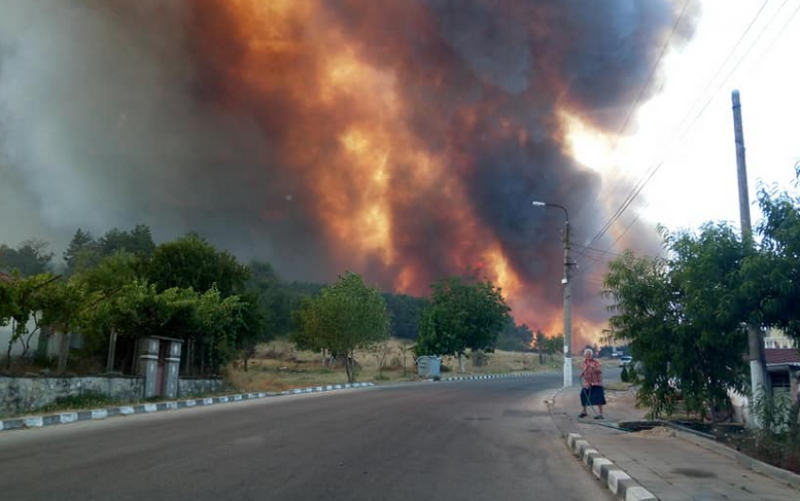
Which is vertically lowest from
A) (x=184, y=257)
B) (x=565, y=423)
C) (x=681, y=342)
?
(x=565, y=423)

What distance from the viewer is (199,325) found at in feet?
75.1

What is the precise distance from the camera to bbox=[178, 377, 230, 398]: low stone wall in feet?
73.6

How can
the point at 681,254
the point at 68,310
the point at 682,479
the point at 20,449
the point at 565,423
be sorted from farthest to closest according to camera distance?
the point at 68,310, the point at 565,423, the point at 681,254, the point at 20,449, the point at 682,479

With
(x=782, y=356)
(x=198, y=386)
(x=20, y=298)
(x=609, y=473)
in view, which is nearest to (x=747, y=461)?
(x=609, y=473)

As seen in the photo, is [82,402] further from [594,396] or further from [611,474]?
[611,474]

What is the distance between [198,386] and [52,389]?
8388mm

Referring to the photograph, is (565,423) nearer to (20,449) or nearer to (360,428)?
(360,428)

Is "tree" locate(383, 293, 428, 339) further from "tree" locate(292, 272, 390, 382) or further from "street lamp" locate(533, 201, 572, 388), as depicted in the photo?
"street lamp" locate(533, 201, 572, 388)

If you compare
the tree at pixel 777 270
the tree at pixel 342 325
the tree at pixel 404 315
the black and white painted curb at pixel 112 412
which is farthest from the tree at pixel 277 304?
the tree at pixel 777 270

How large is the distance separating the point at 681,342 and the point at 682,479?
5.29 metres

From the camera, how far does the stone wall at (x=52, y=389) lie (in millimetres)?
14281

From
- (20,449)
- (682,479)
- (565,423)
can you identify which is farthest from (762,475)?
(20,449)

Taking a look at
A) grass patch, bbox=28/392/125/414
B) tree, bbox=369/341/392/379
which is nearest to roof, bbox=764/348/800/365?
grass patch, bbox=28/392/125/414

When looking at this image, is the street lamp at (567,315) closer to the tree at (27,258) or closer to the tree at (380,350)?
the tree at (380,350)
